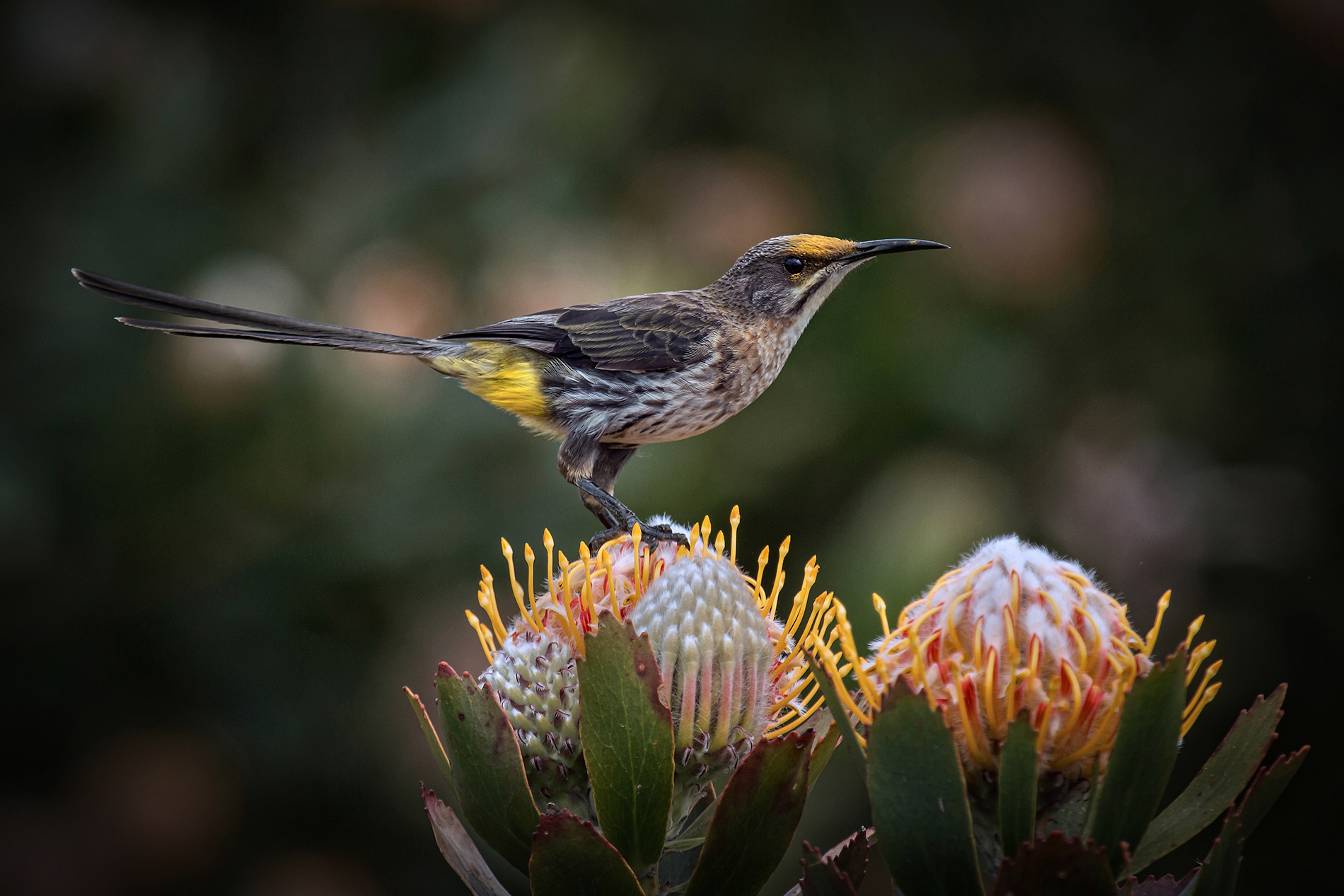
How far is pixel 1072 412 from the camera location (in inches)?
147

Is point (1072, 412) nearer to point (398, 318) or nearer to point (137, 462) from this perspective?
point (398, 318)

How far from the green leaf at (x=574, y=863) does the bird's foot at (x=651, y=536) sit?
0.42 m

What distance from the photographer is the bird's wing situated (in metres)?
1.87

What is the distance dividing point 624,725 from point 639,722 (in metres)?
0.02

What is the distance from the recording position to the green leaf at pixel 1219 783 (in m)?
1.04

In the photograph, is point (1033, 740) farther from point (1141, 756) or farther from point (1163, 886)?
point (1163, 886)

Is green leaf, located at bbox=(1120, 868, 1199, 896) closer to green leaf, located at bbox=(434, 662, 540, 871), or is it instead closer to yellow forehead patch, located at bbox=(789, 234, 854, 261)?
green leaf, located at bbox=(434, 662, 540, 871)

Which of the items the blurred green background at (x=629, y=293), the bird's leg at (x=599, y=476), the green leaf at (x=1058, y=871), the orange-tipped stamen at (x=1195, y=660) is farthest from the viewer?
the blurred green background at (x=629, y=293)

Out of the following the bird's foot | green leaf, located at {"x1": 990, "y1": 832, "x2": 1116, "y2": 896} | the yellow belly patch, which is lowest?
green leaf, located at {"x1": 990, "y1": 832, "x2": 1116, "y2": 896}

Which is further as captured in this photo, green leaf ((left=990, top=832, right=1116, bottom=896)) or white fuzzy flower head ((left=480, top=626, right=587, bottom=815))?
white fuzzy flower head ((left=480, top=626, right=587, bottom=815))

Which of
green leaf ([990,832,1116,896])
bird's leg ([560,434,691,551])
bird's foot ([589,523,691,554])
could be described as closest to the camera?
green leaf ([990,832,1116,896])

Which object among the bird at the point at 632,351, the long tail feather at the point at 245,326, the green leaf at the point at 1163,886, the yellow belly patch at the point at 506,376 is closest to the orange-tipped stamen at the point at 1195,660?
the green leaf at the point at 1163,886

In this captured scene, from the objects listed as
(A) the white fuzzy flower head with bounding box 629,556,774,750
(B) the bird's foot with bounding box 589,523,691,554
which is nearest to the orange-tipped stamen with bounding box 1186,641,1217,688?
(A) the white fuzzy flower head with bounding box 629,556,774,750

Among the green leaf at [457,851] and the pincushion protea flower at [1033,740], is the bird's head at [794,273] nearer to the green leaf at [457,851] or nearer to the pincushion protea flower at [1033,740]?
the pincushion protea flower at [1033,740]
